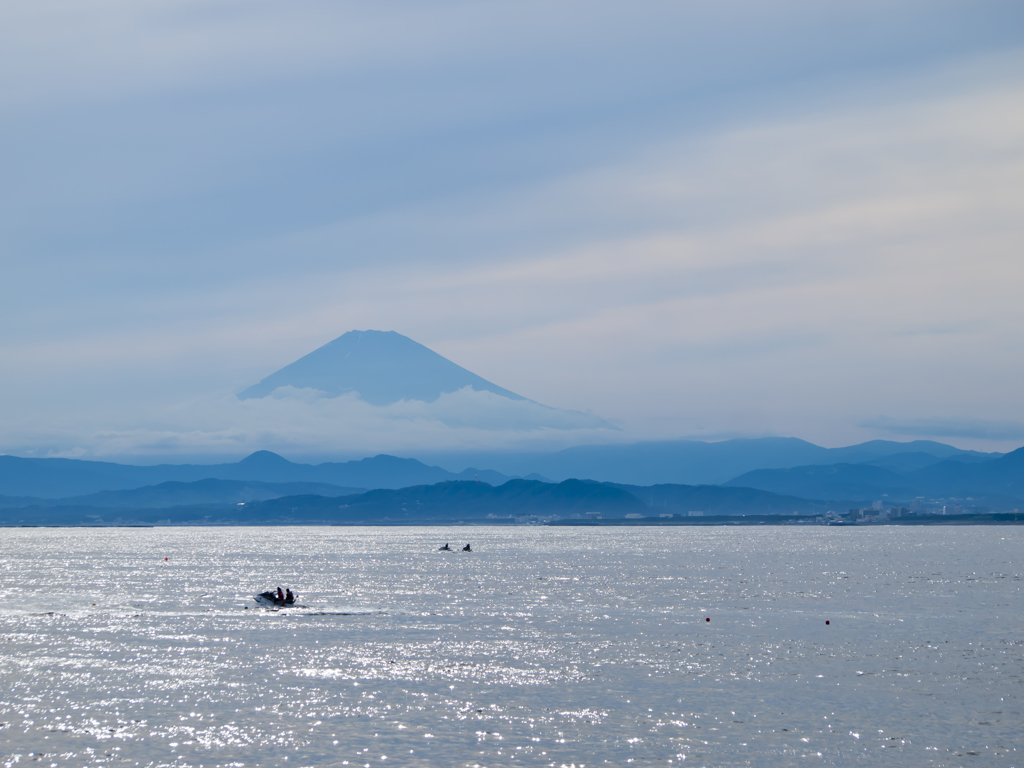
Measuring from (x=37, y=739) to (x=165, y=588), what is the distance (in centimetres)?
8142

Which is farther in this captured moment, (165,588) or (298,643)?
(165,588)

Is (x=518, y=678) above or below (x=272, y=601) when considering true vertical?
above

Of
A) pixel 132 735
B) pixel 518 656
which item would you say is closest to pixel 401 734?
pixel 132 735

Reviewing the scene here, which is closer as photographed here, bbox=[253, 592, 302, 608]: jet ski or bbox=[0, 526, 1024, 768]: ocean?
bbox=[0, 526, 1024, 768]: ocean

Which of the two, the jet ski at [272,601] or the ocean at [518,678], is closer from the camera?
the ocean at [518,678]

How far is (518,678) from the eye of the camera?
54281mm

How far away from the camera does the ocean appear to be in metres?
40.1

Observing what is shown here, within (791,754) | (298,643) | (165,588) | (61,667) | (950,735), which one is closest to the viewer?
(791,754)

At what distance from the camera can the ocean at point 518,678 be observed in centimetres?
4006

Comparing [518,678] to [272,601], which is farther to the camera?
[272,601]

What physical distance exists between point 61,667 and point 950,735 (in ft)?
154

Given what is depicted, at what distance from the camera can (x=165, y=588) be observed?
391 feet

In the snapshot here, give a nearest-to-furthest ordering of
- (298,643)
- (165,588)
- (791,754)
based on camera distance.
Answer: (791,754), (298,643), (165,588)

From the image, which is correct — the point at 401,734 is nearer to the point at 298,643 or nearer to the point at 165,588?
the point at 298,643
